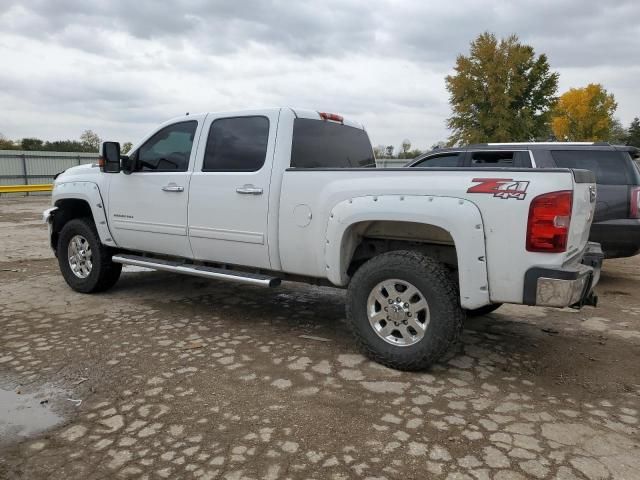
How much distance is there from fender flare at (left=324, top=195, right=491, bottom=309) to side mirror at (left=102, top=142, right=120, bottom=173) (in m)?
2.66

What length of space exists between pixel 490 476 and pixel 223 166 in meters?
3.34

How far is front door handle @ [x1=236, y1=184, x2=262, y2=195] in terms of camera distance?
170 inches

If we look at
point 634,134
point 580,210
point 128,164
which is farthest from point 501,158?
point 634,134

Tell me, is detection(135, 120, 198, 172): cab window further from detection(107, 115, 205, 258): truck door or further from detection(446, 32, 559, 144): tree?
detection(446, 32, 559, 144): tree

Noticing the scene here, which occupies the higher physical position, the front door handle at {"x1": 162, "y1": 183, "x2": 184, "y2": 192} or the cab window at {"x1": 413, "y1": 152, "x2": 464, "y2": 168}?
the cab window at {"x1": 413, "y1": 152, "x2": 464, "y2": 168}

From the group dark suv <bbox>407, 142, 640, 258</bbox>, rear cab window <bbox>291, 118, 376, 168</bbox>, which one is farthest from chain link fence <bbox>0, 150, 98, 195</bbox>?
dark suv <bbox>407, 142, 640, 258</bbox>

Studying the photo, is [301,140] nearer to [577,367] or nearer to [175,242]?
[175,242]

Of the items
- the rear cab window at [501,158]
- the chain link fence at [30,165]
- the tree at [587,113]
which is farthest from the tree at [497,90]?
the rear cab window at [501,158]

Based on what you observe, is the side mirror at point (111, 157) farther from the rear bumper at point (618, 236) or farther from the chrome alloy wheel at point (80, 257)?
the rear bumper at point (618, 236)

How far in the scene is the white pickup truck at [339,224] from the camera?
3.21m

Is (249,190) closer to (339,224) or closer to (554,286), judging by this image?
(339,224)

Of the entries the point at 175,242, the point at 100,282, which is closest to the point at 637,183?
the point at 175,242

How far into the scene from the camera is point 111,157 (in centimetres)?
528

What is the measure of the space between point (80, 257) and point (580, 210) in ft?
16.9
